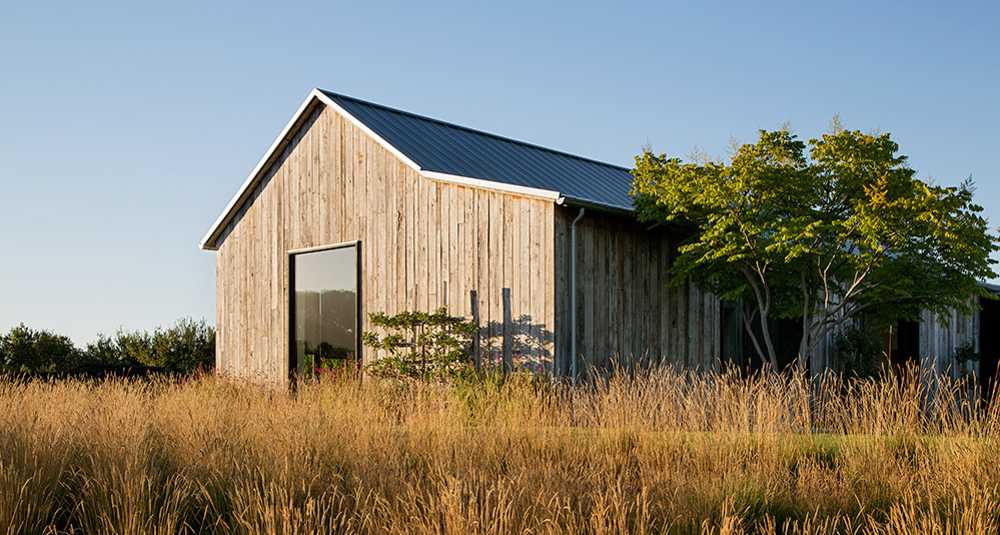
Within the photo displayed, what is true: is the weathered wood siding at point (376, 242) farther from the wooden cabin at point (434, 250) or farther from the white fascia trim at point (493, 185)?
the white fascia trim at point (493, 185)

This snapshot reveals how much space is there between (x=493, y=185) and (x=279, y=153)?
5508 mm

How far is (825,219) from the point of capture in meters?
12.7

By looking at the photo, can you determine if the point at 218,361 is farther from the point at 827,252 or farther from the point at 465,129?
the point at 827,252

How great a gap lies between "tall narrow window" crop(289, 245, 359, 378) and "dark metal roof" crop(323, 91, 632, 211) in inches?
75.0

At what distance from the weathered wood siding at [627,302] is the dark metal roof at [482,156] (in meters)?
0.83

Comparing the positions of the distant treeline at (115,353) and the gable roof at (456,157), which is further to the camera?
the distant treeline at (115,353)

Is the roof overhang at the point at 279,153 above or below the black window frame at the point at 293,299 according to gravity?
above

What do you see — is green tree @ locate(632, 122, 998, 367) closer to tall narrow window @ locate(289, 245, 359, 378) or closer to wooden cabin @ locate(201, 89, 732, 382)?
wooden cabin @ locate(201, 89, 732, 382)

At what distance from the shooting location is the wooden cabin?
1254 cm

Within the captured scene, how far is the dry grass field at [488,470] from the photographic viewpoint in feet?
18.4

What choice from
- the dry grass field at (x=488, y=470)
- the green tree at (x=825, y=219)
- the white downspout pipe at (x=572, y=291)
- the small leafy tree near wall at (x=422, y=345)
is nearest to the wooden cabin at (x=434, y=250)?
the white downspout pipe at (x=572, y=291)

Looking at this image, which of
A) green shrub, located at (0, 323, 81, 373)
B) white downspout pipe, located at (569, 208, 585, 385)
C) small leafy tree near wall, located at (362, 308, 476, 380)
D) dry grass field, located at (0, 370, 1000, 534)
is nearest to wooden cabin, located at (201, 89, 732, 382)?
white downspout pipe, located at (569, 208, 585, 385)

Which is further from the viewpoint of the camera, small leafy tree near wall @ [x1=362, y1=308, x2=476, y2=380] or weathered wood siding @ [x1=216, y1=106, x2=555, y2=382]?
small leafy tree near wall @ [x1=362, y1=308, x2=476, y2=380]

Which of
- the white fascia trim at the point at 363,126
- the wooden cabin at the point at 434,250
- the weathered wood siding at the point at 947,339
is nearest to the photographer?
the wooden cabin at the point at 434,250
